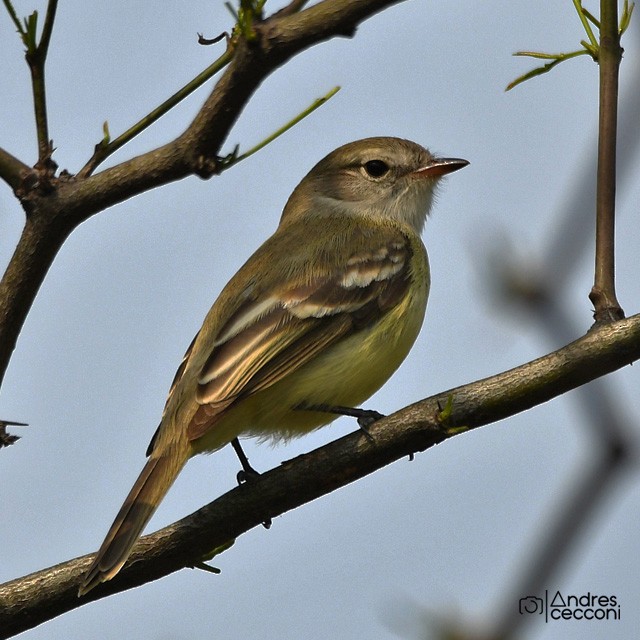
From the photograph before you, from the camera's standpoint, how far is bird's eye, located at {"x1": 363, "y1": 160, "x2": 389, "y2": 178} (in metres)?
8.21

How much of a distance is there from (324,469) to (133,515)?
3.47 ft

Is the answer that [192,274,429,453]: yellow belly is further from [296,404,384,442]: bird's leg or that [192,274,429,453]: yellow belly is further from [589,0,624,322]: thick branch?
[589,0,624,322]: thick branch

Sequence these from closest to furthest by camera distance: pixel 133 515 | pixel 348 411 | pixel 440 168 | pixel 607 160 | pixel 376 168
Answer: pixel 607 160 < pixel 133 515 < pixel 348 411 < pixel 440 168 < pixel 376 168

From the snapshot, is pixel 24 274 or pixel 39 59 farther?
pixel 24 274

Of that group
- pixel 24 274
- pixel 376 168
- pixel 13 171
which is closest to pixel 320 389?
pixel 24 274

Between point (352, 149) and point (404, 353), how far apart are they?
2.83 m

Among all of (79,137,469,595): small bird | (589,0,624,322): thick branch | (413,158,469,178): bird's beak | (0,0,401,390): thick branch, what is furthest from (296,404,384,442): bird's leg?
(413,158,469,178): bird's beak

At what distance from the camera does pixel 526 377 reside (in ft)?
12.1

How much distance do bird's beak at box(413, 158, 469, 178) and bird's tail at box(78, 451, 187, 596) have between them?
12.0 feet

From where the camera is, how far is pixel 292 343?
5.85m

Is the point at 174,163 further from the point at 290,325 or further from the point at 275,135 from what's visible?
the point at 290,325

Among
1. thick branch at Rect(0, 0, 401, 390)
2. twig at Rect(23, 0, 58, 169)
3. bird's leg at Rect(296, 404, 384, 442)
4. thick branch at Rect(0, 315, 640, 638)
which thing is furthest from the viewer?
bird's leg at Rect(296, 404, 384, 442)

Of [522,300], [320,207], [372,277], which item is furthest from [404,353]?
[522,300]

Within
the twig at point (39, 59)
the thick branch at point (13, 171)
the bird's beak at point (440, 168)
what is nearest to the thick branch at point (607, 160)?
the twig at point (39, 59)
